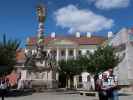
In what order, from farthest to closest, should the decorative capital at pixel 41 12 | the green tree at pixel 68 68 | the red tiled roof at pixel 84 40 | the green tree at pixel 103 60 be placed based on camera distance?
the red tiled roof at pixel 84 40 < the green tree at pixel 68 68 < the decorative capital at pixel 41 12 < the green tree at pixel 103 60

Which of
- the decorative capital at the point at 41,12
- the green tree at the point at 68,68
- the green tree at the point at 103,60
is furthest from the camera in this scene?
the green tree at the point at 68,68

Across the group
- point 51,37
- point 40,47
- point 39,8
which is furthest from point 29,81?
point 51,37

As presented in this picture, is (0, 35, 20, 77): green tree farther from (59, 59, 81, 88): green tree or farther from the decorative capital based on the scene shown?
(59, 59, 81, 88): green tree

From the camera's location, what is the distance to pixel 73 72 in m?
61.5

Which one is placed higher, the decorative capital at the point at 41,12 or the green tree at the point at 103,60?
the decorative capital at the point at 41,12

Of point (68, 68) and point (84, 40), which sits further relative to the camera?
point (84, 40)

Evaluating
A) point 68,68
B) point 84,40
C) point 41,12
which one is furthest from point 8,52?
point 84,40

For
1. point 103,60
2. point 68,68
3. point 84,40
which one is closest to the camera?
point 103,60

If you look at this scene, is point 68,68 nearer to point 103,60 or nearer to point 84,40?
point 84,40

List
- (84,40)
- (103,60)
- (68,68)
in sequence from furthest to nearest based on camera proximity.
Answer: (84,40) < (68,68) < (103,60)

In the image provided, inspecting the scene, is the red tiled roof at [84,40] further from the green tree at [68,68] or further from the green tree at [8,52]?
the green tree at [8,52]

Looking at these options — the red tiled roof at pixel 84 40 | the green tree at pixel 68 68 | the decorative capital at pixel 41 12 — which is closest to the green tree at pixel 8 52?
the decorative capital at pixel 41 12

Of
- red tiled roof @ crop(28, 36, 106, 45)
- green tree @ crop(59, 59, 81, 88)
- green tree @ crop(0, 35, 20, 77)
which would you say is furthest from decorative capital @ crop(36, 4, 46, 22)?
red tiled roof @ crop(28, 36, 106, 45)

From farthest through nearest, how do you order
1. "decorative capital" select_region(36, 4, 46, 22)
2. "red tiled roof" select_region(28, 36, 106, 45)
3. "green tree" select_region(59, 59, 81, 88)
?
"red tiled roof" select_region(28, 36, 106, 45), "green tree" select_region(59, 59, 81, 88), "decorative capital" select_region(36, 4, 46, 22)
